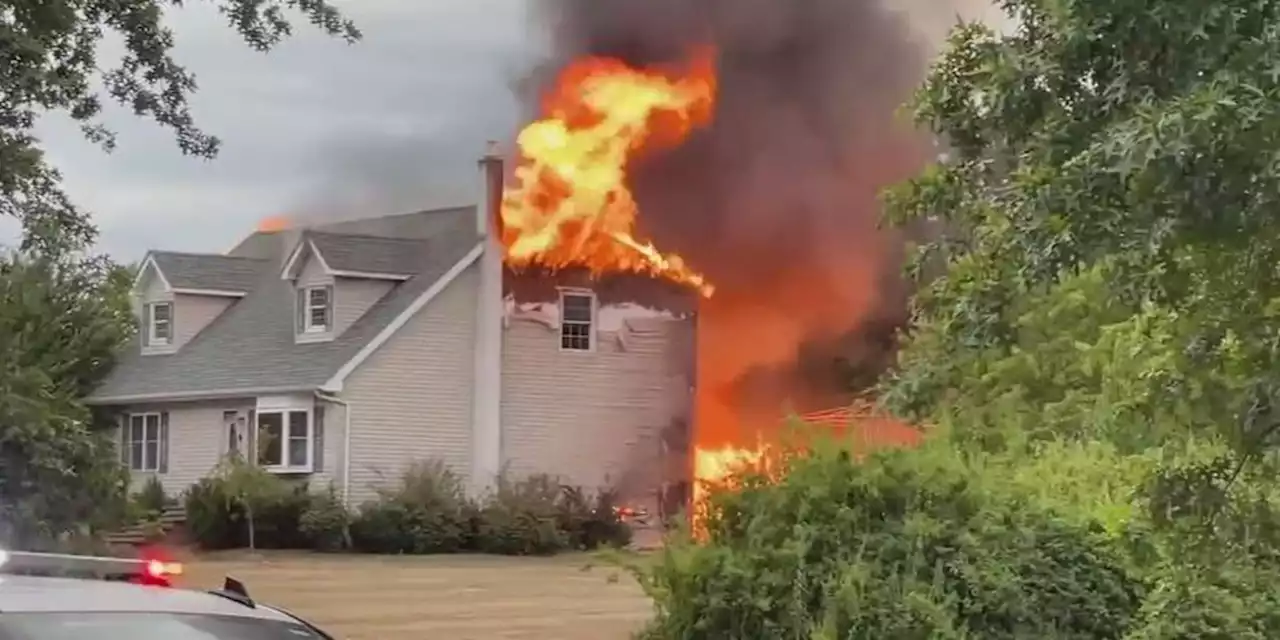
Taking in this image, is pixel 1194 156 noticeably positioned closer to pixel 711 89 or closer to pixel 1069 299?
pixel 1069 299

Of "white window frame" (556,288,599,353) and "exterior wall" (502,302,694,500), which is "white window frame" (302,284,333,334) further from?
"white window frame" (556,288,599,353)

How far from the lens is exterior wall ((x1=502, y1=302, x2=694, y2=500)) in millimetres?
31312

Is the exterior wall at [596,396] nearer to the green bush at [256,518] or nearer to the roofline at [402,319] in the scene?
the roofline at [402,319]

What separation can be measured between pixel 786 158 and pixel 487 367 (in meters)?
10.2

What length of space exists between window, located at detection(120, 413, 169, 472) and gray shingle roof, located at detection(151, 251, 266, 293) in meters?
2.70

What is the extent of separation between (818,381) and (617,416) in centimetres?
784

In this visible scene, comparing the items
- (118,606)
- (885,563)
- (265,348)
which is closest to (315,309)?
(265,348)

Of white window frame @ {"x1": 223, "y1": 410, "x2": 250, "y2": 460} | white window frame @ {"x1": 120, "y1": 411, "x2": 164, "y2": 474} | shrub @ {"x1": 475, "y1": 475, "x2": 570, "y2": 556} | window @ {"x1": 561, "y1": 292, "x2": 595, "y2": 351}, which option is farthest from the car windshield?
white window frame @ {"x1": 120, "y1": 411, "x2": 164, "y2": 474}

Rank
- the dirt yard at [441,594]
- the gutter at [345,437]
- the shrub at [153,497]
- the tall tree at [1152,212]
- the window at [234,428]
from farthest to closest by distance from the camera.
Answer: the window at [234,428]
the shrub at [153,497]
the gutter at [345,437]
the dirt yard at [441,594]
the tall tree at [1152,212]

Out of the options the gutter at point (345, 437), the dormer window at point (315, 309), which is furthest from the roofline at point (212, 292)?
the gutter at point (345, 437)

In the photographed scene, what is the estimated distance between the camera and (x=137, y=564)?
5.26 metres

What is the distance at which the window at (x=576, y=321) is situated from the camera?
3166cm

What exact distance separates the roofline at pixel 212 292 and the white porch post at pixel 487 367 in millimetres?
6540

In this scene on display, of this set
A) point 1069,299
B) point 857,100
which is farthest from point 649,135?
point 1069,299
